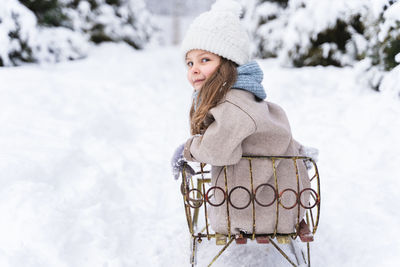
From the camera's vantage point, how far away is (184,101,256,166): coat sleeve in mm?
1739

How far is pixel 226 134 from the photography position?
174 cm

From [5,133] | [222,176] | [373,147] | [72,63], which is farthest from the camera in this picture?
[72,63]

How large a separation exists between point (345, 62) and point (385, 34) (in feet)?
6.70

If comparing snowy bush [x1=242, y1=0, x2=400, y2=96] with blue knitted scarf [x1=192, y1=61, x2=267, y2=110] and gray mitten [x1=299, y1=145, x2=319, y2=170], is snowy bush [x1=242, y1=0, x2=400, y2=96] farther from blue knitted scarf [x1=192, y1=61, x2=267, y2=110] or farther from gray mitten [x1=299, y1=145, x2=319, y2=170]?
blue knitted scarf [x1=192, y1=61, x2=267, y2=110]

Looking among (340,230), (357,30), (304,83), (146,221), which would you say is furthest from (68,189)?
(357,30)

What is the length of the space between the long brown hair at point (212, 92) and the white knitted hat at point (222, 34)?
0.26 feet

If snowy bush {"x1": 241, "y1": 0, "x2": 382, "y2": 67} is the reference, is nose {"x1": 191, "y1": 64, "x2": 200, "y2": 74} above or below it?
above

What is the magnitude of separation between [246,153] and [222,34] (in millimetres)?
748

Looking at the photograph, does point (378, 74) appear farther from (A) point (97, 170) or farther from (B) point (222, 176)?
(A) point (97, 170)

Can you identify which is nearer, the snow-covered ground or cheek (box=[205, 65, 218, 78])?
cheek (box=[205, 65, 218, 78])

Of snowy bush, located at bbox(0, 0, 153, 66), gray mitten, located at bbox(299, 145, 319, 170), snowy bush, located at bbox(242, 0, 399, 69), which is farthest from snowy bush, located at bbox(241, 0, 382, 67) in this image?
snowy bush, located at bbox(0, 0, 153, 66)

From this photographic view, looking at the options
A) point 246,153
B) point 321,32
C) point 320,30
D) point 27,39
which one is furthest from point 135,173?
point 321,32

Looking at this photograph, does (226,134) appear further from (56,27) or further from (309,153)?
(56,27)

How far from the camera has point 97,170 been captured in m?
3.29
